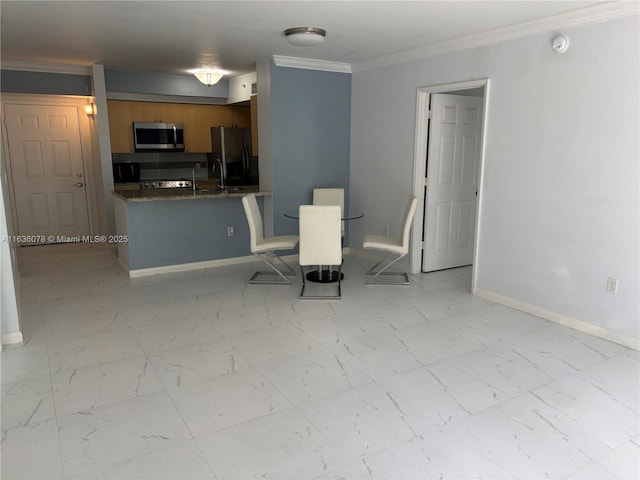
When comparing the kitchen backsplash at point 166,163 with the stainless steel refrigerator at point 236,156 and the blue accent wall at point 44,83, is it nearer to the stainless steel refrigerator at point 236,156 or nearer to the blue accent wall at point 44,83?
the stainless steel refrigerator at point 236,156

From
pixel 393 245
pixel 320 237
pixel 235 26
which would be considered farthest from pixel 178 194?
pixel 393 245

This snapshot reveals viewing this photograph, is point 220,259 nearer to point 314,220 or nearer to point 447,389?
point 314,220

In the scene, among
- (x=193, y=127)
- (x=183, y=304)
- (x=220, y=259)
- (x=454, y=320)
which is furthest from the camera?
(x=193, y=127)

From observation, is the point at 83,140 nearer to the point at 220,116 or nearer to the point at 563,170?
the point at 220,116

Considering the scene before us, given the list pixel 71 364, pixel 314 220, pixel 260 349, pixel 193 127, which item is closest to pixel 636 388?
pixel 260 349

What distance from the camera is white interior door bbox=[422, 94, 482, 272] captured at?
5.01m

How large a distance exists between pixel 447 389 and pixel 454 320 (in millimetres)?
1176

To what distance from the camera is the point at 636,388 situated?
280 cm

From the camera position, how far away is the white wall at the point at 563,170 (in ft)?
10.6

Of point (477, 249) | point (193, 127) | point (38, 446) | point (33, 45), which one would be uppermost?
point (33, 45)

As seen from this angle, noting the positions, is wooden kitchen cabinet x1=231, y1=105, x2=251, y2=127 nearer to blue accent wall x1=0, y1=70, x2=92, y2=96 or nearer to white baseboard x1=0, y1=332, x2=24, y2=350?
blue accent wall x1=0, y1=70, x2=92, y2=96

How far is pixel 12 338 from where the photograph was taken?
3.36 meters

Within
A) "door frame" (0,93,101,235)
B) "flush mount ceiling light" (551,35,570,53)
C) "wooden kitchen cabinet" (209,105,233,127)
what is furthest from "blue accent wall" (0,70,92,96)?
"flush mount ceiling light" (551,35,570,53)

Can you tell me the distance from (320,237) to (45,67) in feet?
14.1
